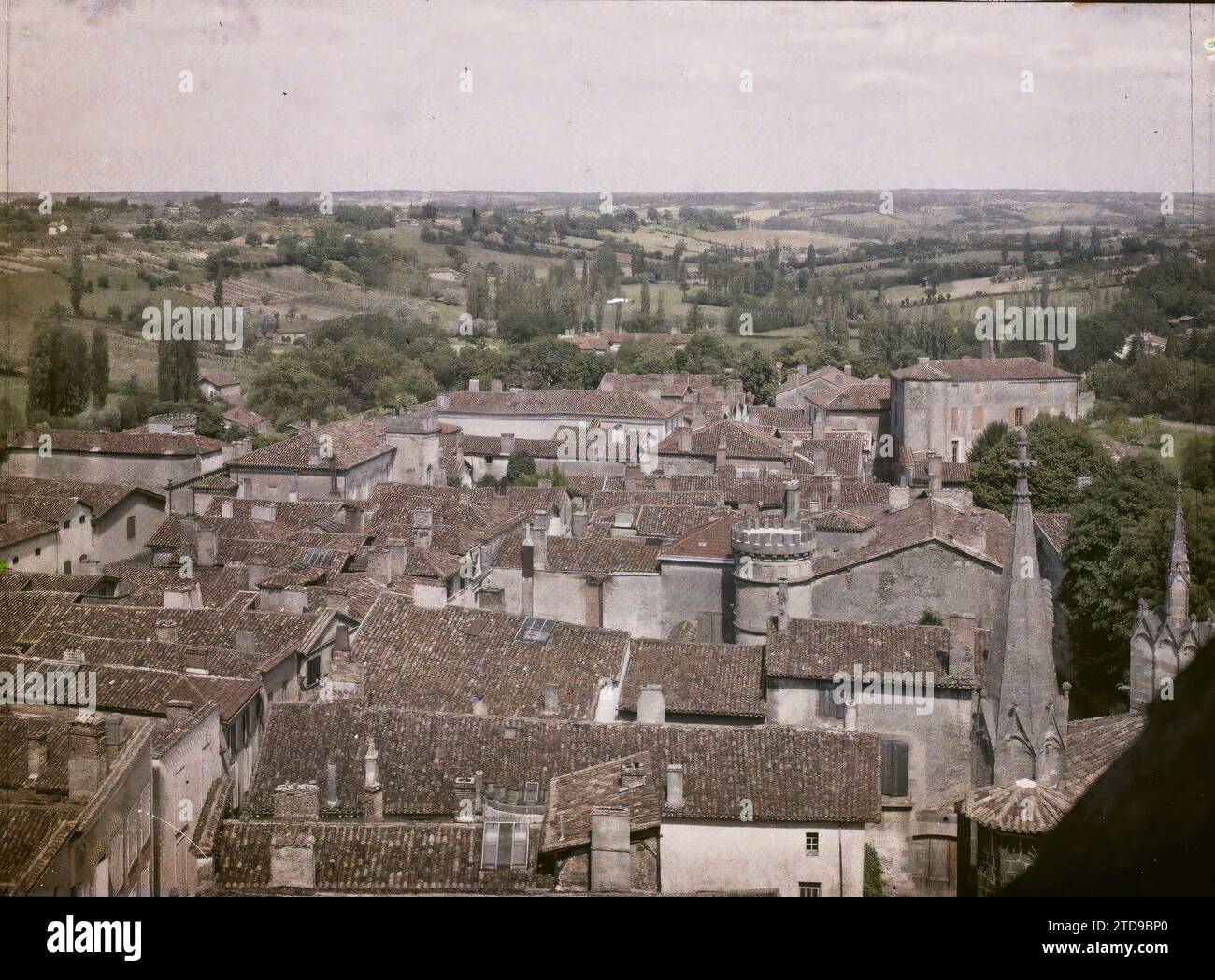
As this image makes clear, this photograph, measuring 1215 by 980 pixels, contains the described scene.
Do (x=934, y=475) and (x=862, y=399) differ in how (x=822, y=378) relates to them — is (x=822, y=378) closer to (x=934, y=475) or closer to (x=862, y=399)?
(x=862, y=399)

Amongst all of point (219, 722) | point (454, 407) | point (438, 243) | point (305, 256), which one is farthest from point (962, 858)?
point (438, 243)

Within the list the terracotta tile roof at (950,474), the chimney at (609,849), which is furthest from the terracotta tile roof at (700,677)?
the terracotta tile roof at (950,474)

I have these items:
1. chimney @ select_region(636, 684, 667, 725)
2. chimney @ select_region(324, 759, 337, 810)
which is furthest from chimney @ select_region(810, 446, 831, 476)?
chimney @ select_region(324, 759, 337, 810)

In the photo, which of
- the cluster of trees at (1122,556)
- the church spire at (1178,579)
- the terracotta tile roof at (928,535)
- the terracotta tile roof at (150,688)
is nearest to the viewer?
the terracotta tile roof at (150,688)

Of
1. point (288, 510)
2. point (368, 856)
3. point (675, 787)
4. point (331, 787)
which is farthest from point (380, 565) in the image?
point (368, 856)

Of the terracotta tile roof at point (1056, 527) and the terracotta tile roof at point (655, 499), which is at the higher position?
the terracotta tile roof at point (655, 499)

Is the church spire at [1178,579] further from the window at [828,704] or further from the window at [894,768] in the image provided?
the window at [828,704]
